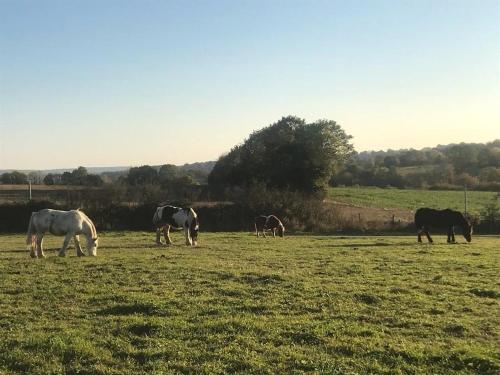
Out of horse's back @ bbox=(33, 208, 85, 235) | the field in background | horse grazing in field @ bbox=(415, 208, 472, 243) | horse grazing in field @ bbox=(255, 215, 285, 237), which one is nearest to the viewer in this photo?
horse's back @ bbox=(33, 208, 85, 235)

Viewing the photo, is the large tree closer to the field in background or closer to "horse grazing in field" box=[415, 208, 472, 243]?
the field in background

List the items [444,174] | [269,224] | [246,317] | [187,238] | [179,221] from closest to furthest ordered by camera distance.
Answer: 1. [246,317]
2. [187,238]
3. [179,221]
4. [269,224]
5. [444,174]

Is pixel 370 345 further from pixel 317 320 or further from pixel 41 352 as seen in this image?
pixel 41 352

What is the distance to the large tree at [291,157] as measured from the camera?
50406mm

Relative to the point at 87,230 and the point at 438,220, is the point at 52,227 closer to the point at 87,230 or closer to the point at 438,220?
the point at 87,230

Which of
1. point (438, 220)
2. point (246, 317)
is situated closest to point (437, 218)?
point (438, 220)

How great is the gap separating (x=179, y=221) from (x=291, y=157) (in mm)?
29678

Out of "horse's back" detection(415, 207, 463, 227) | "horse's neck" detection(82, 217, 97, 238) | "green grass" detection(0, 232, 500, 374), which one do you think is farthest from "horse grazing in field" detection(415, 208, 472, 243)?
"horse's neck" detection(82, 217, 97, 238)

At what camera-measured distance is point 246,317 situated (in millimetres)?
8953

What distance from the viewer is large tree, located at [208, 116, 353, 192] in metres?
50.4

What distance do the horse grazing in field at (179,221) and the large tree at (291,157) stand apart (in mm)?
27051

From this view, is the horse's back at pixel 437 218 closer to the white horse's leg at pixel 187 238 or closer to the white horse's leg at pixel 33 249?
the white horse's leg at pixel 187 238

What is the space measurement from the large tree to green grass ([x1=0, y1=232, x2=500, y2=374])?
34.8 meters

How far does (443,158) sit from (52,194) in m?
79.6
